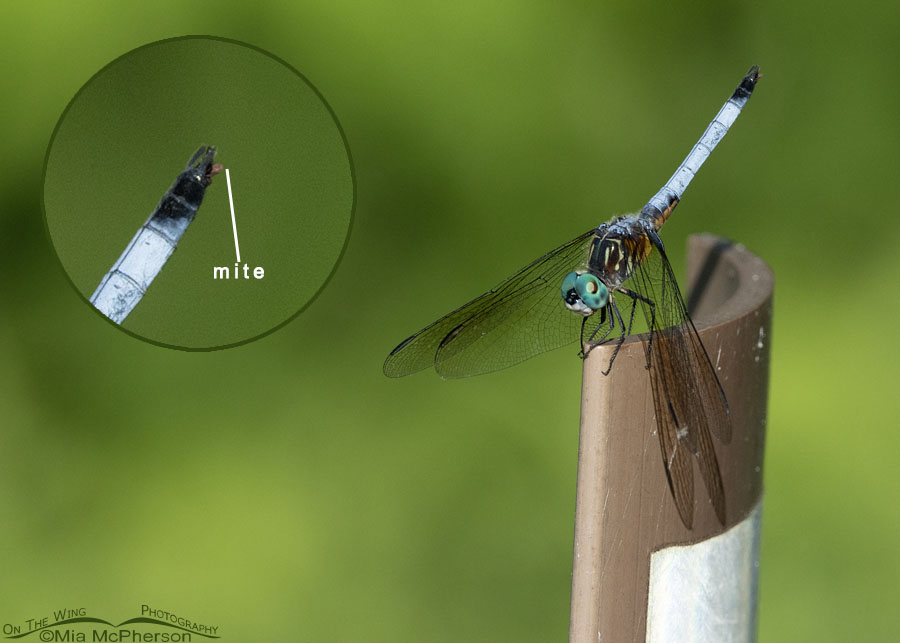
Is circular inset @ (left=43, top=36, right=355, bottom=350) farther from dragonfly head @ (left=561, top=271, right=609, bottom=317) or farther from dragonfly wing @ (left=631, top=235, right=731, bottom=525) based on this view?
dragonfly wing @ (left=631, top=235, right=731, bottom=525)

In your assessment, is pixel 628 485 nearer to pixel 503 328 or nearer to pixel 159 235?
pixel 503 328

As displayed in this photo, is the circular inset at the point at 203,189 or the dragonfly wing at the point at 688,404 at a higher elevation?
the circular inset at the point at 203,189

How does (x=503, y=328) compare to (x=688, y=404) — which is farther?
(x=503, y=328)

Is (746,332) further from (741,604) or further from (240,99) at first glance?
(240,99)

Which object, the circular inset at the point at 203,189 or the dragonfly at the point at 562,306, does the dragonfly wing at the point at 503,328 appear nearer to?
the dragonfly at the point at 562,306

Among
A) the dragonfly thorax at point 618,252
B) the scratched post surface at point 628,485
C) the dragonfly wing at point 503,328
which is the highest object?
the dragonfly thorax at point 618,252

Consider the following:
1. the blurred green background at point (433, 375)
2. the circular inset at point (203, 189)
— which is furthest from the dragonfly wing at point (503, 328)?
the blurred green background at point (433, 375)

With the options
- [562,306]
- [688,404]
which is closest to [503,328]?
[562,306]

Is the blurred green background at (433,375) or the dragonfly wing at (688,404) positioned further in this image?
the blurred green background at (433,375)

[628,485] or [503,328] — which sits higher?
[503,328]
